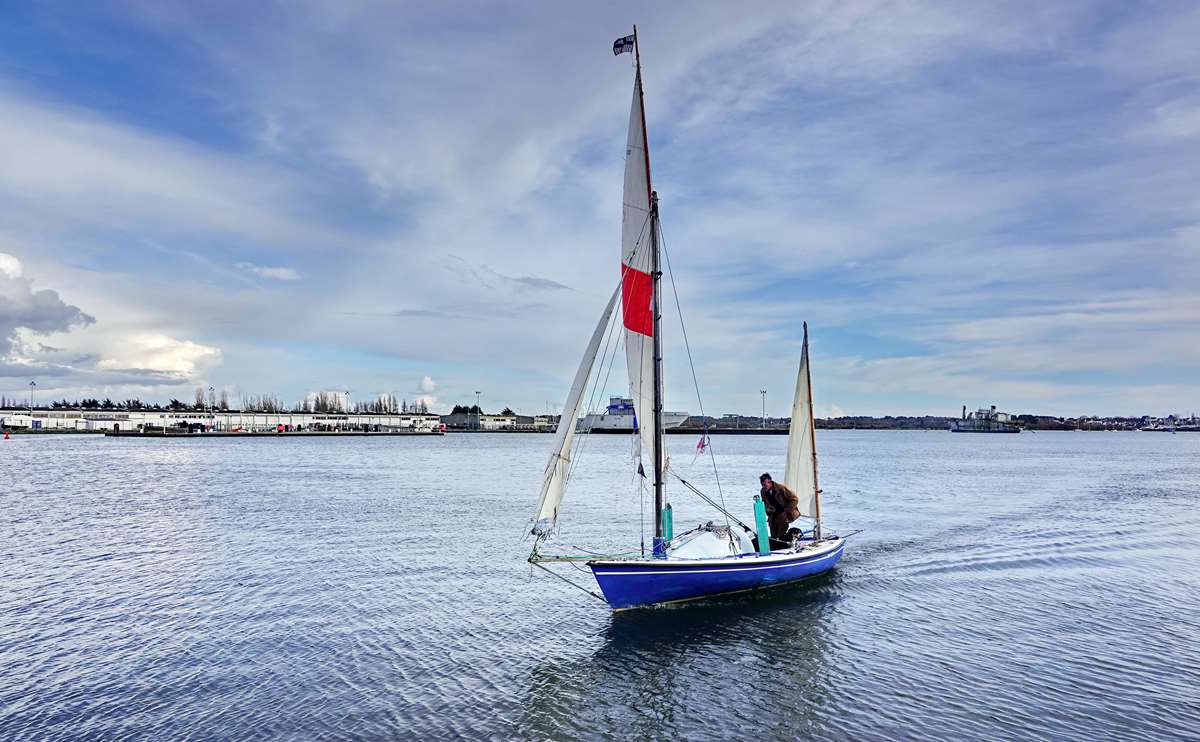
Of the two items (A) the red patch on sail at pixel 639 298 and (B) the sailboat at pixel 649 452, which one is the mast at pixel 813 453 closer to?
(B) the sailboat at pixel 649 452

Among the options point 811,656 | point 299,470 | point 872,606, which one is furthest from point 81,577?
point 299,470

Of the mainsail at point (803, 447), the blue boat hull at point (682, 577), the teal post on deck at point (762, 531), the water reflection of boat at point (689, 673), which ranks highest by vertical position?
the mainsail at point (803, 447)

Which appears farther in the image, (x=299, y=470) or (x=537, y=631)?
(x=299, y=470)

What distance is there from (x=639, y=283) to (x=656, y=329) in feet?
4.97

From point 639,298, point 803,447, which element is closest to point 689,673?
point 639,298

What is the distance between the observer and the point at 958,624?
20.7m

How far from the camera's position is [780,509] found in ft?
83.4

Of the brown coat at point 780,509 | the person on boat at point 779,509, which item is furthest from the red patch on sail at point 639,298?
the brown coat at point 780,509

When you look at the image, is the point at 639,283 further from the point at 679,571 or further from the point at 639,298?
the point at 679,571

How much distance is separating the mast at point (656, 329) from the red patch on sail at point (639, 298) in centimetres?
13

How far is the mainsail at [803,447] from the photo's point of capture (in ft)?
92.7

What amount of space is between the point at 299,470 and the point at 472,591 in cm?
6569

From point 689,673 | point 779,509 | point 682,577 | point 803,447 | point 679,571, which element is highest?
point 803,447

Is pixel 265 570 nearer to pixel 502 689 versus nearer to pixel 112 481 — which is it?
pixel 502 689
